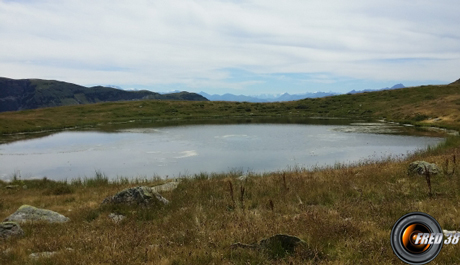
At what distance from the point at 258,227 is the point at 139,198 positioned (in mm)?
6094

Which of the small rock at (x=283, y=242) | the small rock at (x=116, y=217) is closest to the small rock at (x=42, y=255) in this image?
the small rock at (x=116, y=217)

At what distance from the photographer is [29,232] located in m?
8.66

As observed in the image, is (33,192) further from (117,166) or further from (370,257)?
(370,257)

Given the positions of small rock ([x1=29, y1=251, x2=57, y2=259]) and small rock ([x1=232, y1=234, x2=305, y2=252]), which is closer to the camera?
small rock ([x1=232, y1=234, x2=305, y2=252])

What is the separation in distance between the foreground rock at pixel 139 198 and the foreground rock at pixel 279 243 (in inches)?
234

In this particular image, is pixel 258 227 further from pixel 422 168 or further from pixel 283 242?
pixel 422 168

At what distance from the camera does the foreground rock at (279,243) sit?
19.3 ft

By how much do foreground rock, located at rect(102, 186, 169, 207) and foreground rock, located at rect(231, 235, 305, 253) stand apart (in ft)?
19.5

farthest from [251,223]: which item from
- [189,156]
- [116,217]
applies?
[189,156]

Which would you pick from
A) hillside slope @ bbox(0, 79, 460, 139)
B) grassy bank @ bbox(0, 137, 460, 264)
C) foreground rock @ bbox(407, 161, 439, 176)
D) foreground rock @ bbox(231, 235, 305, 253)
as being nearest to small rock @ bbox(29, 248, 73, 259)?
grassy bank @ bbox(0, 137, 460, 264)

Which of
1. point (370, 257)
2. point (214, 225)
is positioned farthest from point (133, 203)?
point (370, 257)

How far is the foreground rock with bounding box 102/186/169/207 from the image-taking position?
36.7 ft

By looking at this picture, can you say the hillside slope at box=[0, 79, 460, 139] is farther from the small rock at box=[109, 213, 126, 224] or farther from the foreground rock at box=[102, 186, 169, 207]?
the small rock at box=[109, 213, 126, 224]

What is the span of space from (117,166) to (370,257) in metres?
25.9
